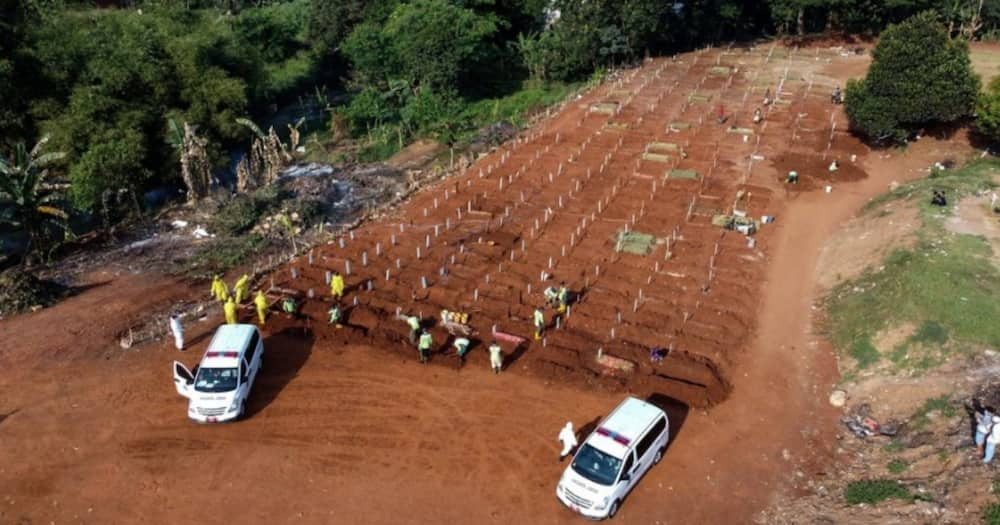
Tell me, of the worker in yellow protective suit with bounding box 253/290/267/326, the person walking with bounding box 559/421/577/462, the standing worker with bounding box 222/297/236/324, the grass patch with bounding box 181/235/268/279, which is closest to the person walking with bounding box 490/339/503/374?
the person walking with bounding box 559/421/577/462

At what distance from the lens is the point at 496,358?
21.4 m

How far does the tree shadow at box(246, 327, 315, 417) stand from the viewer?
2081cm

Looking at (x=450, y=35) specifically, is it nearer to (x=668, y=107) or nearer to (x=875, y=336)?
(x=668, y=107)

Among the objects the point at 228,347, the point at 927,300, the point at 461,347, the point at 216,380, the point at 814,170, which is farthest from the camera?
the point at 814,170

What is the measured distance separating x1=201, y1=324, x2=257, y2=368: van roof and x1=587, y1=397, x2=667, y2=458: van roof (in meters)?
10.4

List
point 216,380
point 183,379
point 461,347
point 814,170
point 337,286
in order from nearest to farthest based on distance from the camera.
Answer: point 216,380 → point 183,379 → point 461,347 → point 337,286 → point 814,170

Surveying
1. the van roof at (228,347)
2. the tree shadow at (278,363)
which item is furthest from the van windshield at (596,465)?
the van roof at (228,347)

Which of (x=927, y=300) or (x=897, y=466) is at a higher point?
(x=927, y=300)

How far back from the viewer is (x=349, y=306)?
81.9 feet

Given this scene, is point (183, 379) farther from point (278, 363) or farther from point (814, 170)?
point (814, 170)

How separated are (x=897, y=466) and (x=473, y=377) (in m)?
11.6

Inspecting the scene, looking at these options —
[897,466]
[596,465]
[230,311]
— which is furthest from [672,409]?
[230,311]

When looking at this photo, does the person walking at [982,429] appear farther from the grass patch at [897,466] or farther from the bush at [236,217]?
the bush at [236,217]

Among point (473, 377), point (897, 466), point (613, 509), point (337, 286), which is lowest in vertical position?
point (897, 466)
